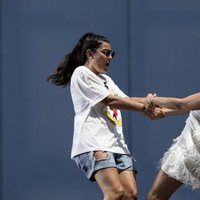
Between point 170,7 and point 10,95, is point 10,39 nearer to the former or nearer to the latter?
point 10,95

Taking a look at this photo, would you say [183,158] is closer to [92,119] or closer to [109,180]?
[109,180]

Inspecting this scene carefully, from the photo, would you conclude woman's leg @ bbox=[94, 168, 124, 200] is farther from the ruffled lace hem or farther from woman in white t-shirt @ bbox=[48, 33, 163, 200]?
the ruffled lace hem

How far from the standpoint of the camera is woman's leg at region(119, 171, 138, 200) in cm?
595

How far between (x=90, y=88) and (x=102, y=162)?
1.81 feet

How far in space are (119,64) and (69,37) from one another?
545 millimetres

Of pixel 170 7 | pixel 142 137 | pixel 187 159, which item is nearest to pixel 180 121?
pixel 142 137

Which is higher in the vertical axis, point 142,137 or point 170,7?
point 170,7

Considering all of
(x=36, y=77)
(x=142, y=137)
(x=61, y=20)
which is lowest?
(x=142, y=137)

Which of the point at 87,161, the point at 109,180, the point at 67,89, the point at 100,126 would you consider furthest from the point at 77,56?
the point at 67,89

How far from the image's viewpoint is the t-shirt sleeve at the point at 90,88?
5.97 m

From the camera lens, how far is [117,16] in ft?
25.1

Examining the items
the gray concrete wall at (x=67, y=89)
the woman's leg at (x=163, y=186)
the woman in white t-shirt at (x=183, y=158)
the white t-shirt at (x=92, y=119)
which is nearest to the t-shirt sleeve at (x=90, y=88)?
the white t-shirt at (x=92, y=119)

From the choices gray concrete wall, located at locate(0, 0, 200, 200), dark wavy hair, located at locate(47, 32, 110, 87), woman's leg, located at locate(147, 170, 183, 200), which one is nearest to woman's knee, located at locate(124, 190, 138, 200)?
woman's leg, located at locate(147, 170, 183, 200)

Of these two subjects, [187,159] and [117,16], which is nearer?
[187,159]
